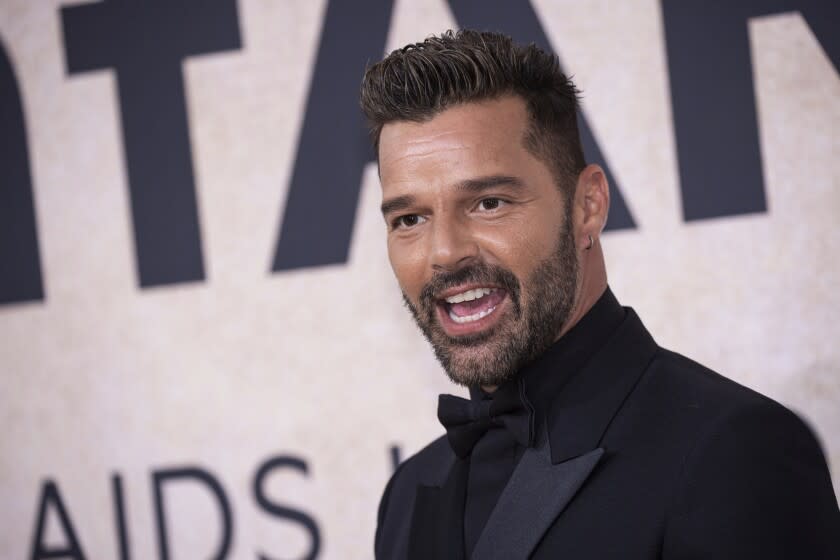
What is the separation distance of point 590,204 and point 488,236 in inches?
8.2

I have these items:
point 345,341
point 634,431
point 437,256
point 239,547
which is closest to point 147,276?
point 345,341

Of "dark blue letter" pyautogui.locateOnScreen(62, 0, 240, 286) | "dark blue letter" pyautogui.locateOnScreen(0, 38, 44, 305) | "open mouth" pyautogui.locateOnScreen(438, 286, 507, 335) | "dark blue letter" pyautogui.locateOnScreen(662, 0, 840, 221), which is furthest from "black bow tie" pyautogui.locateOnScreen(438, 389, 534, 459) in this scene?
"dark blue letter" pyautogui.locateOnScreen(0, 38, 44, 305)

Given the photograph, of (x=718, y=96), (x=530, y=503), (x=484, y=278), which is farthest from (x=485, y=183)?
(x=718, y=96)

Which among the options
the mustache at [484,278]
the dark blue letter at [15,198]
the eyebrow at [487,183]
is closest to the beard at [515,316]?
the mustache at [484,278]

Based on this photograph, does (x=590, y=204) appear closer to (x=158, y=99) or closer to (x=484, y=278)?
(x=484, y=278)

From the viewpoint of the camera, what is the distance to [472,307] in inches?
51.3

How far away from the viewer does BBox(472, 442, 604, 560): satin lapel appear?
44.4 inches

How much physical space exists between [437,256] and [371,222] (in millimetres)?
1144

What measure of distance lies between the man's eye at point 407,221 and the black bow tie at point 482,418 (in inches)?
10.6

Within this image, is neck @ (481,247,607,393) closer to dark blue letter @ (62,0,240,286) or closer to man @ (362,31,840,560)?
man @ (362,31,840,560)

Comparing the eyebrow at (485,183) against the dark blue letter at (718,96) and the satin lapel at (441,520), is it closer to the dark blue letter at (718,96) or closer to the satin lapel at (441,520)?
the satin lapel at (441,520)

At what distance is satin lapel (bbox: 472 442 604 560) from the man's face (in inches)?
5.9

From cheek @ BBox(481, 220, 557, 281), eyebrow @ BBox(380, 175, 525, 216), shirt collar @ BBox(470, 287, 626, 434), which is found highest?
eyebrow @ BBox(380, 175, 525, 216)

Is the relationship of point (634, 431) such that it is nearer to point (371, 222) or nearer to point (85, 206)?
point (371, 222)
